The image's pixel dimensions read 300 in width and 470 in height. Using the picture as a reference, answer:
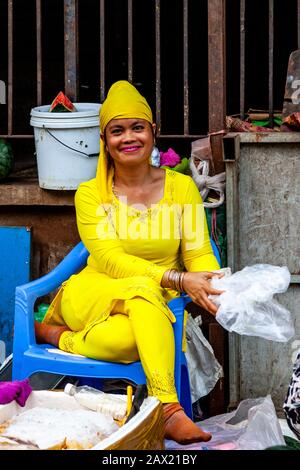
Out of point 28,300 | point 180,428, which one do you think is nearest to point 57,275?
point 28,300

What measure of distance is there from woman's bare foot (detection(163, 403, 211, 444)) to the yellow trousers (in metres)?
0.06

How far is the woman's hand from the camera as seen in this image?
3.95 meters

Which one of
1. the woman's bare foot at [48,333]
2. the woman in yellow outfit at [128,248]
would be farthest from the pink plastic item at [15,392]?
the woman's bare foot at [48,333]

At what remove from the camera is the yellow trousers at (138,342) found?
3.90 metres

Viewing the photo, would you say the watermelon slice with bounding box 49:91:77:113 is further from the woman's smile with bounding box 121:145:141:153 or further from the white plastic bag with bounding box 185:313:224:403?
the white plastic bag with bounding box 185:313:224:403

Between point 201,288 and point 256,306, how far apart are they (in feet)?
1.05

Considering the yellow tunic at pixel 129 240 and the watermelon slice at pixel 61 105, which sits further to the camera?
the watermelon slice at pixel 61 105

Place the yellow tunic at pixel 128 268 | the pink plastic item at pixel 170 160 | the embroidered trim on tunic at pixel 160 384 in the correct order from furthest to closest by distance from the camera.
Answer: the pink plastic item at pixel 170 160 < the yellow tunic at pixel 128 268 < the embroidered trim on tunic at pixel 160 384

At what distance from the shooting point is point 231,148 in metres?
4.64

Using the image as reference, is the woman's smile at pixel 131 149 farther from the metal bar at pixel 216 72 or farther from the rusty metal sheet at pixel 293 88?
the rusty metal sheet at pixel 293 88

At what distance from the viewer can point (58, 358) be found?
4.18 metres

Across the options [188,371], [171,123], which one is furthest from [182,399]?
[171,123]

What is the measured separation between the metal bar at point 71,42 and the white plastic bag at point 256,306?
5.89 ft

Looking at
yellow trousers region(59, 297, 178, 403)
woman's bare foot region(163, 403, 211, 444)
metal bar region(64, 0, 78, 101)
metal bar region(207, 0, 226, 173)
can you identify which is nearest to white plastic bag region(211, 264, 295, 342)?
yellow trousers region(59, 297, 178, 403)
